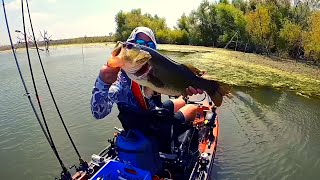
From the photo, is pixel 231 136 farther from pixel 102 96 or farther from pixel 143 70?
pixel 143 70

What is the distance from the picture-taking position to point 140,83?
2.79 m

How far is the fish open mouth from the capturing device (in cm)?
269

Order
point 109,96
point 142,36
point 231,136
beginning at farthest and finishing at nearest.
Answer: point 231,136 < point 142,36 < point 109,96

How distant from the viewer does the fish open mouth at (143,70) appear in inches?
106

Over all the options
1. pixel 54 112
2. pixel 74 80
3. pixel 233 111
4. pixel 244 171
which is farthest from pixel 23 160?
pixel 74 80

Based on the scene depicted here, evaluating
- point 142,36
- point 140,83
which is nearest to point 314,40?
point 142,36

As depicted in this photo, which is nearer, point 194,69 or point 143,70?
point 143,70

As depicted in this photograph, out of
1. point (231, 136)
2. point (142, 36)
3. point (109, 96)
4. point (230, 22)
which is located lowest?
point (231, 136)

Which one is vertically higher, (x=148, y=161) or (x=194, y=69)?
(x=194, y=69)

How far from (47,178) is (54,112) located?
14.6ft

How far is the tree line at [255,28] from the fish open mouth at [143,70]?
25.7 metres

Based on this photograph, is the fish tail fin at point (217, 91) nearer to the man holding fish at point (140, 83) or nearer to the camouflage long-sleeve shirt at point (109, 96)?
the man holding fish at point (140, 83)

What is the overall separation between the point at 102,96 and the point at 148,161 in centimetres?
98

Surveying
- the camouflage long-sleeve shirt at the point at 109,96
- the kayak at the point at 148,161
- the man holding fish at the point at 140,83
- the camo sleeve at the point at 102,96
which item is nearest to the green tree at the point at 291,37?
the kayak at the point at 148,161
